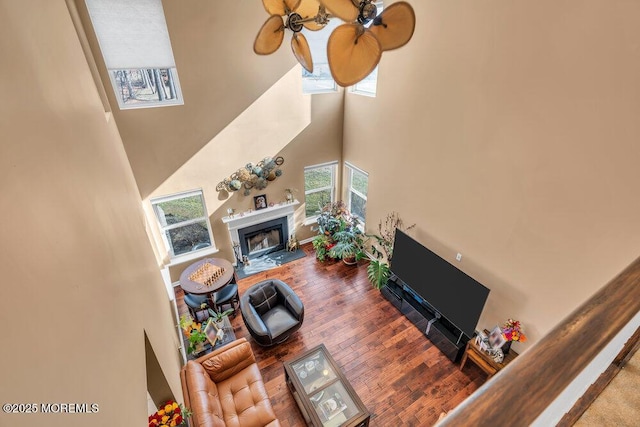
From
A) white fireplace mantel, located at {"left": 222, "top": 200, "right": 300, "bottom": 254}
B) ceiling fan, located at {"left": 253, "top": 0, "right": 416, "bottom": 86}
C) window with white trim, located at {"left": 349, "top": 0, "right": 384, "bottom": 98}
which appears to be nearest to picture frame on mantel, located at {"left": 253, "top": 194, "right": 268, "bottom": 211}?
white fireplace mantel, located at {"left": 222, "top": 200, "right": 300, "bottom": 254}

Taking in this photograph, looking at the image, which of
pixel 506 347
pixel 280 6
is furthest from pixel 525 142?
pixel 280 6

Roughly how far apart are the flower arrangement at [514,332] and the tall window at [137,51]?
221 inches

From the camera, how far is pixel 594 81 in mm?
2428

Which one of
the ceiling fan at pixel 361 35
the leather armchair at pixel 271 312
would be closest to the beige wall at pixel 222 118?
the leather armchair at pixel 271 312

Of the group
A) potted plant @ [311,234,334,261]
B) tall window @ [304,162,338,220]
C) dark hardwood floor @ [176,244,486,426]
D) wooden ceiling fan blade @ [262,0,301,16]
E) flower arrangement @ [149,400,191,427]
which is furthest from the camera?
tall window @ [304,162,338,220]

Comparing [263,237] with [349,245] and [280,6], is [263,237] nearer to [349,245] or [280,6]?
[349,245]

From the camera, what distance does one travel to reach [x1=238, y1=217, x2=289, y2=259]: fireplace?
6.09 meters

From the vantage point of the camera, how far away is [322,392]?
3615mm

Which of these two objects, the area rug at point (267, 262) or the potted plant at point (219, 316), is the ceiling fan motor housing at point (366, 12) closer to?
the potted plant at point (219, 316)

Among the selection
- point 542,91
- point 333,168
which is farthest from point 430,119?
point 333,168

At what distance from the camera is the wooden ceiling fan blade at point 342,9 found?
1122mm

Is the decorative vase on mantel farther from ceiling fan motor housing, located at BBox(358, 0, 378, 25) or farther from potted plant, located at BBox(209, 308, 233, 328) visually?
ceiling fan motor housing, located at BBox(358, 0, 378, 25)

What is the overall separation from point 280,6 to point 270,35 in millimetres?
162

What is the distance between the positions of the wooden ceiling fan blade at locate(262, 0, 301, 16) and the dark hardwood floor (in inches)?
169
